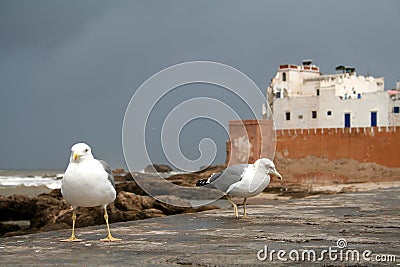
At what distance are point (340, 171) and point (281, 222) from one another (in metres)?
23.9

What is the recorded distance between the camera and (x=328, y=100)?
126ft

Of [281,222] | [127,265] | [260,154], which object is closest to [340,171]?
[260,154]

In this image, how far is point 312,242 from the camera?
168 inches

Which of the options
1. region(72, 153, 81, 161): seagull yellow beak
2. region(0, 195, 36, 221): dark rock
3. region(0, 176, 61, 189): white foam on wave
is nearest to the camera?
region(72, 153, 81, 161): seagull yellow beak

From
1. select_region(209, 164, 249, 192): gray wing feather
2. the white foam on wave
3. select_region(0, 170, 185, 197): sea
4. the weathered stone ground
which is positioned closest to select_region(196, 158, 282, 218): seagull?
select_region(209, 164, 249, 192): gray wing feather

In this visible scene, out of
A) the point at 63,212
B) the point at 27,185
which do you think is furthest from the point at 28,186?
the point at 63,212

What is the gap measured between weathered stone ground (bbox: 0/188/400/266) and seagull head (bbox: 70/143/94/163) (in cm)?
64

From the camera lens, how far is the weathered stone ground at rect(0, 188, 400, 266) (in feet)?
11.5

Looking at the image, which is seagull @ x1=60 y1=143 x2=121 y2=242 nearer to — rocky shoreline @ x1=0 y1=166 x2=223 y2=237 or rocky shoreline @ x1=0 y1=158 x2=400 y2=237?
rocky shoreline @ x1=0 y1=166 x2=223 y2=237

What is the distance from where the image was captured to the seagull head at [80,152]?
4.10 metres

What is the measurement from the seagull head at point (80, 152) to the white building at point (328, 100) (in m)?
33.6

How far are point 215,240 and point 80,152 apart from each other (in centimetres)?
125

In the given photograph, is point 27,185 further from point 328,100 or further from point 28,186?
point 328,100

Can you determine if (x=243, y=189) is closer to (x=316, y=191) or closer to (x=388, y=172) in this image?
(x=316, y=191)
